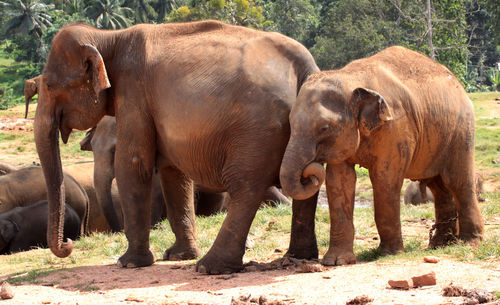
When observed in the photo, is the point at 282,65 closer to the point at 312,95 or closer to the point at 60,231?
the point at 312,95

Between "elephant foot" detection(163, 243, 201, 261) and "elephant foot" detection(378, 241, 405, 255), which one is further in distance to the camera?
"elephant foot" detection(163, 243, 201, 261)

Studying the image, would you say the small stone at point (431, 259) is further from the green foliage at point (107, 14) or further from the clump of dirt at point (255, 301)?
the green foliage at point (107, 14)

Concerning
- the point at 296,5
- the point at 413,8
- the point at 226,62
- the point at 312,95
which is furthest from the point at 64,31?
the point at 296,5

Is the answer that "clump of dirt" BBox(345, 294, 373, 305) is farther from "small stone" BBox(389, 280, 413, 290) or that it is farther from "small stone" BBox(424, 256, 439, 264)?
"small stone" BBox(424, 256, 439, 264)

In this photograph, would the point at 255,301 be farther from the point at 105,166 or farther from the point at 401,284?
the point at 105,166

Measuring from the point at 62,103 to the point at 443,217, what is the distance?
3662 millimetres

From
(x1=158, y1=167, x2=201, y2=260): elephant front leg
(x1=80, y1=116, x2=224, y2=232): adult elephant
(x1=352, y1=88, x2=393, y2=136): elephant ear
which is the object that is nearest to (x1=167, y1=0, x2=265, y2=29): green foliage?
(x1=80, y1=116, x2=224, y2=232): adult elephant

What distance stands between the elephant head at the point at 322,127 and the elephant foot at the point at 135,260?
195 centimetres

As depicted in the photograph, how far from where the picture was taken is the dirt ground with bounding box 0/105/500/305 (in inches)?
186

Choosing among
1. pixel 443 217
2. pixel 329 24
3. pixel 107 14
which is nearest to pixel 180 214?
pixel 443 217

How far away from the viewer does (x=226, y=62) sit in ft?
20.7

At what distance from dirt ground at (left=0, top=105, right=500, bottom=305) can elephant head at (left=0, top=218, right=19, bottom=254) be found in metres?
2.48

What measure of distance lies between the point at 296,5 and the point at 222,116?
39.8 metres

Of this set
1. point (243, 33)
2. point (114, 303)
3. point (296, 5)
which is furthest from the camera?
point (296, 5)
